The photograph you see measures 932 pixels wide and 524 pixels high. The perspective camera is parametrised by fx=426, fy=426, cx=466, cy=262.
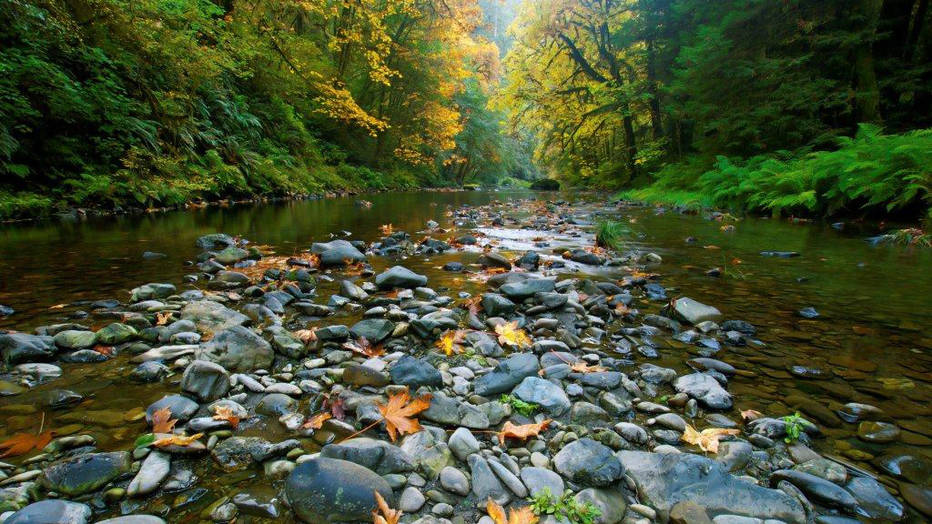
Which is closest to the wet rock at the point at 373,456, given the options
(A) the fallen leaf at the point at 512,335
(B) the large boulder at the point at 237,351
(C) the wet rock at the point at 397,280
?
(B) the large boulder at the point at 237,351

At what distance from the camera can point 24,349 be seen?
224cm

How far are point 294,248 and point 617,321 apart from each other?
14.2 ft

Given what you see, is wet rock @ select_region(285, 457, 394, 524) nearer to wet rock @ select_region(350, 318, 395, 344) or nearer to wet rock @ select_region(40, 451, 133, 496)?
wet rock @ select_region(40, 451, 133, 496)

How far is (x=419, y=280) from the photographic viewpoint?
404 cm

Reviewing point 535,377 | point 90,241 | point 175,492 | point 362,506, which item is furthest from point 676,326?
point 90,241

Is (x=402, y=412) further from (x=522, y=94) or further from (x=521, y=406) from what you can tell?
(x=522, y=94)

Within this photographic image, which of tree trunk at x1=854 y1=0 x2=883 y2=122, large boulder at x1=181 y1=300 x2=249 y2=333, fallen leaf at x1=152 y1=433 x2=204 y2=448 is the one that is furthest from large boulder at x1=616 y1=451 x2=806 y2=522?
tree trunk at x1=854 y1=0 x2=883 y2=122

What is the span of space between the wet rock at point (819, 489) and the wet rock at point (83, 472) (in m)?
2.32

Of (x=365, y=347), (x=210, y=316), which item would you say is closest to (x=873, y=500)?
(x=365, y=347)

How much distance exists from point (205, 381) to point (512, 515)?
60.8 inches

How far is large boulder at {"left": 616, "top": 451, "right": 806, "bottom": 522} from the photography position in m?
1.41

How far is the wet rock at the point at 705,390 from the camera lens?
2051 millimetres

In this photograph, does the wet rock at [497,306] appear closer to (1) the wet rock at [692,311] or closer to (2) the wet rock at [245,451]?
(1) the wet rock at [692,311]

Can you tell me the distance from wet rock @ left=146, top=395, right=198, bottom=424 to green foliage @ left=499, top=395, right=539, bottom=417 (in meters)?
1.40
